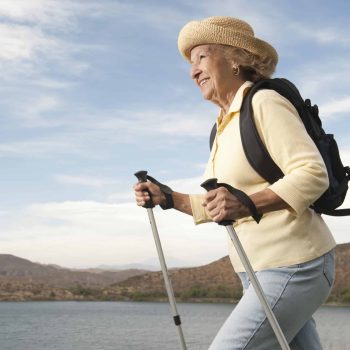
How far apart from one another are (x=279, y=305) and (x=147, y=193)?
765 millimetres

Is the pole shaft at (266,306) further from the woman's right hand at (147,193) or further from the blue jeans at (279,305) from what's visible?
the woman's right hand at (147,193)

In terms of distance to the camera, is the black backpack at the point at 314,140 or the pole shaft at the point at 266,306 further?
the black backpack at the point at 314,140

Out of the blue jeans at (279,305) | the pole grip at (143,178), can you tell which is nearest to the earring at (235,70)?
the pole grip at (143,178)

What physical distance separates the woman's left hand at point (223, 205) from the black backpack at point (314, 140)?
20cm

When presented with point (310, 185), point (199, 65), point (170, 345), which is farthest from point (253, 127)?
point (170, 345)

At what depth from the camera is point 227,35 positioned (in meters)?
2.52

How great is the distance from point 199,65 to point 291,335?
1.08m

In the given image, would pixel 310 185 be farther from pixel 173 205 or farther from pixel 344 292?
pixel 344 292

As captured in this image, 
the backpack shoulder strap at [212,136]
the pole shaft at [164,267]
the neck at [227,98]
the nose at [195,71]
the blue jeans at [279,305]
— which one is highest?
the nose at [195,71]

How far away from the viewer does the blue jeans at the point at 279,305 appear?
213 cm

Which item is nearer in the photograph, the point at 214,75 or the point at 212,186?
the point at 212,186

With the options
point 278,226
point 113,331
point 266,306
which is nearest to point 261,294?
point 266,306

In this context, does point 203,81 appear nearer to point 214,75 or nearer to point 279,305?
point 214,75

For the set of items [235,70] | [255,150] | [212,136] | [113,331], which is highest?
[235,70]
